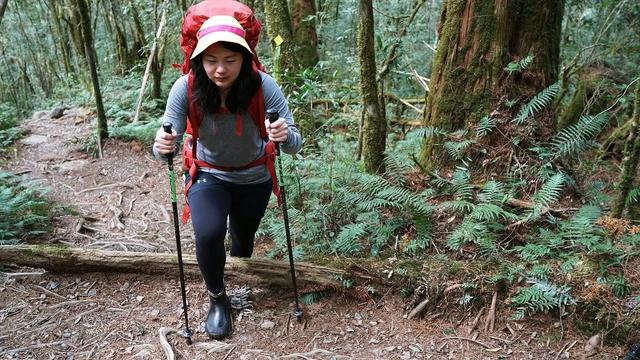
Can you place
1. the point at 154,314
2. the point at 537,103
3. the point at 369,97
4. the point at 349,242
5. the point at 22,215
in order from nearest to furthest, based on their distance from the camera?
the point at 154,314
the point at 349,242
the point at 537,103
the point at 369,97
the point at 22,215

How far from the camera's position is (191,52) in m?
3.27

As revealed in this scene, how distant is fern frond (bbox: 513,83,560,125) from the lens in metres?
4.61

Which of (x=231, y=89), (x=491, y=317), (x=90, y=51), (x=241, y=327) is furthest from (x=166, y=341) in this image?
(x=90, y=51)

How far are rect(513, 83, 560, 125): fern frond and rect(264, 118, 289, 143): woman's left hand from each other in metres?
2.72

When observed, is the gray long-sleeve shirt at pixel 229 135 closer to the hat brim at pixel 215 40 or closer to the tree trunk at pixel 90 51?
the hat brim at pixel 215 40

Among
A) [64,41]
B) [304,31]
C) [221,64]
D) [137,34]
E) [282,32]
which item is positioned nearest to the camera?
[221,64]

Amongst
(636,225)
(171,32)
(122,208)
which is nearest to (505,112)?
(636,225)

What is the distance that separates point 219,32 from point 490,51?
121 inches

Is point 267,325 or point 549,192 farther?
point 549,192

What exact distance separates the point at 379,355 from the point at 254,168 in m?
1.75

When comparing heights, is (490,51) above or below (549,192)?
above

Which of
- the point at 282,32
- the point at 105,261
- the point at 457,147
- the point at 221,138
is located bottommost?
the point at 105,261

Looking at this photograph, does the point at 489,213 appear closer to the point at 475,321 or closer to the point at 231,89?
the point at 475,321

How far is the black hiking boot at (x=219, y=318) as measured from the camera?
12.2 feet
